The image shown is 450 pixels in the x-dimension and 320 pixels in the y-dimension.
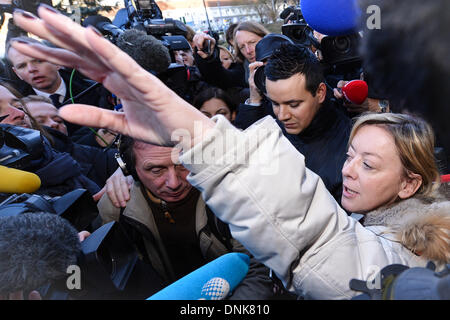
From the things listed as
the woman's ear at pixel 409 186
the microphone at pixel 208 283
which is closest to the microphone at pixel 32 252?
the microphone at pixel 208 283

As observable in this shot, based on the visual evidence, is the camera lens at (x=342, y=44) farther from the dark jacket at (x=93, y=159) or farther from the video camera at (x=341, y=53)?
the dark jacket at (x=93, y=159)

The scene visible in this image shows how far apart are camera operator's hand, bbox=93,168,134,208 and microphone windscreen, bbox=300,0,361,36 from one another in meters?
1.12

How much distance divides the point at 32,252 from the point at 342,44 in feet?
5.48

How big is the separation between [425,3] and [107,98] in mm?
2193

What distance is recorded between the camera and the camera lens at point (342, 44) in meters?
1.73

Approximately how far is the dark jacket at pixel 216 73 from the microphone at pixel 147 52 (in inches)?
29.6

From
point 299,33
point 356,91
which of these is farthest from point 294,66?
point 299,33

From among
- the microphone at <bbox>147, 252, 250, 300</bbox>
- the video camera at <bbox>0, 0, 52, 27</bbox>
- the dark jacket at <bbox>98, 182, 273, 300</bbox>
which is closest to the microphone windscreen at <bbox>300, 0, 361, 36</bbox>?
the dark jacket at <bbox>98, 182, 273, 300</bbox>

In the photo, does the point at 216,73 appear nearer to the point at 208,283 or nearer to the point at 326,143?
the point at 326,143

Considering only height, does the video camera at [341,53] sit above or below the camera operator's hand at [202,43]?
below

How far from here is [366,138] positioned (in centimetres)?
116

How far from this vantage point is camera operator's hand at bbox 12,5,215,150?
524 millimetres

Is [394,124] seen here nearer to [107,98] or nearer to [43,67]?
[107,98]

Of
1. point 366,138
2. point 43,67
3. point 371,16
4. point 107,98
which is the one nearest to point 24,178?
point 371,16
